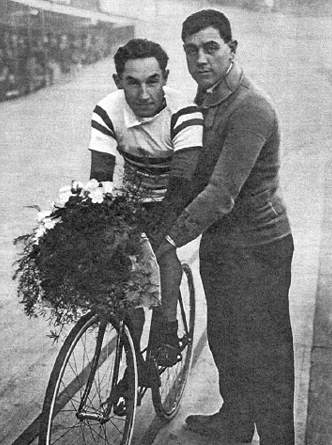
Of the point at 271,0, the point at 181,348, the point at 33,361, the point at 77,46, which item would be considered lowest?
the point at 33,361

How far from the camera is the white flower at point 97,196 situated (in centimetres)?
312

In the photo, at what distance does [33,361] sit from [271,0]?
7.01 ft

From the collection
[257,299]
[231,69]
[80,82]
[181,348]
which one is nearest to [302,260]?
[257,299]

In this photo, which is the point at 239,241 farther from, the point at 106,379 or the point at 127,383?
the point at 106,379

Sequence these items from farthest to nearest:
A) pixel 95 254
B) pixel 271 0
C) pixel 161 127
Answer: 1. pixel 271 0
2. pixel 161 127
3. pixel 95 254

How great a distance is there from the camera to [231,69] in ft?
10.5

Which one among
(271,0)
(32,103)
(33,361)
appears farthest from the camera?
(33,361)

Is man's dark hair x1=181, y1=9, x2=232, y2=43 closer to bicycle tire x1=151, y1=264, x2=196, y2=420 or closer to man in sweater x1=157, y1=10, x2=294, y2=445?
man in sweater x1=157, y1=10, x2=294, y2=445

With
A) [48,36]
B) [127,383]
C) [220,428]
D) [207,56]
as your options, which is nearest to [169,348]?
[127,383]

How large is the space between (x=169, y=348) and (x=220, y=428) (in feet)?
1.46

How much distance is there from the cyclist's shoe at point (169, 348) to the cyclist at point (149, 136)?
286 mm

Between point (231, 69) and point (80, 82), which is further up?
point (231, 69)

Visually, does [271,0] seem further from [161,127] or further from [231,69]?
[161,127]

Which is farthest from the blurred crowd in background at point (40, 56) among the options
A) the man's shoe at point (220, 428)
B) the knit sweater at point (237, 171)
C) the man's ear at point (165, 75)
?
the man's shoe at point (220, 428)
